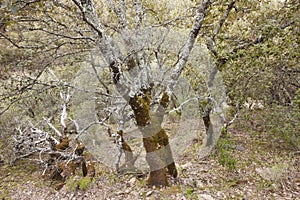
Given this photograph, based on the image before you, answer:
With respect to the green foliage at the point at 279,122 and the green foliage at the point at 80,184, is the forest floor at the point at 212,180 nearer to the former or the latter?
the green foliage at the point at 80,184

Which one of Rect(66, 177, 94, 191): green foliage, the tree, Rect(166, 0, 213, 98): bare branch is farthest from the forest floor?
Rect(166, 0, 213, 98): bare branch

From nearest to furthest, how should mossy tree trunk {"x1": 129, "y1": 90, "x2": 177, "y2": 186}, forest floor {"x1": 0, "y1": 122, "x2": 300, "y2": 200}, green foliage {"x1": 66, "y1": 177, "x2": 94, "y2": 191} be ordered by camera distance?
1. mossy tree trunk {"x1": 129, "y1": 90, "x2": 177, "y2": 186}
2. forest floor {"x1": 0, "y1": 122, "x2": 300, "y2": 200}
3. green foliage {"x1": 66, "y1": 177, "x2": 94, "y2": 191}

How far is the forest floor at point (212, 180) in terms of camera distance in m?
4.78

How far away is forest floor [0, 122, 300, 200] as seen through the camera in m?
4.78

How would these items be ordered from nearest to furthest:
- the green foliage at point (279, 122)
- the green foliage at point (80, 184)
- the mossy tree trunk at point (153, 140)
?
1. the mossy tree trunk at point (153, 140)
2. the green foliage at point (80, 184)
3. the green foliage at point (279, 122)

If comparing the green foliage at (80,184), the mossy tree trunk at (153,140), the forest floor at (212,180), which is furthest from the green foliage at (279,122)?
the green foliage at (80,184)

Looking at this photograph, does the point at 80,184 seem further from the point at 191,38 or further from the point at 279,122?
the point at 279,122

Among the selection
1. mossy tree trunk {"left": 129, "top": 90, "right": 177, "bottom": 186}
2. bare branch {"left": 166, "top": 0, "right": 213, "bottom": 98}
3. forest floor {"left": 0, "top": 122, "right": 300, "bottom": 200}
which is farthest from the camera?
forest floor {"left": 0, "top": 122, "right": 300, "bottom": 200}

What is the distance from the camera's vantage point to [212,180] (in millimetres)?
5453

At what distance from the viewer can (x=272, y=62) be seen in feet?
21.3

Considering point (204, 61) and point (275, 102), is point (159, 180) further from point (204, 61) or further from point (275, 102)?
point (275, 102)

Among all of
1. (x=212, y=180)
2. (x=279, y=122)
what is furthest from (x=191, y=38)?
(x=279, y=122)

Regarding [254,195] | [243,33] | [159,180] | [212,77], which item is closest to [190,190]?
[159,180]

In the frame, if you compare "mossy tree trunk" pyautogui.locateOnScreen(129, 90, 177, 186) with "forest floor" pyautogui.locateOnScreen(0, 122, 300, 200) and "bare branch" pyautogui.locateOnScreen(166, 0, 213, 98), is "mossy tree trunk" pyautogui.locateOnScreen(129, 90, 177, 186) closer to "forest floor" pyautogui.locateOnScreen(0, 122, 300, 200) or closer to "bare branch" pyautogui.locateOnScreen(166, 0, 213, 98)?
"forest floor" pyautogui.locateOnScreen(0, 122, 300, 200)
